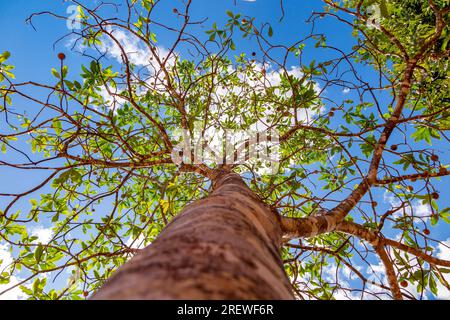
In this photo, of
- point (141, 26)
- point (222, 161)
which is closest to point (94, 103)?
point (141, 26)

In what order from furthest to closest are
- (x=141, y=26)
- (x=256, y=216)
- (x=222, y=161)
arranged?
(x=141, y=26), (x=222, y=161), (x=256, y=216)

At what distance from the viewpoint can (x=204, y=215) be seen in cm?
70

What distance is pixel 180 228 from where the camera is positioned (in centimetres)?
64

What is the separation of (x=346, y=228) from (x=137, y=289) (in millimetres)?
1804

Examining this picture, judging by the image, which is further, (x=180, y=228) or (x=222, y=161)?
(x=222, y=161)
